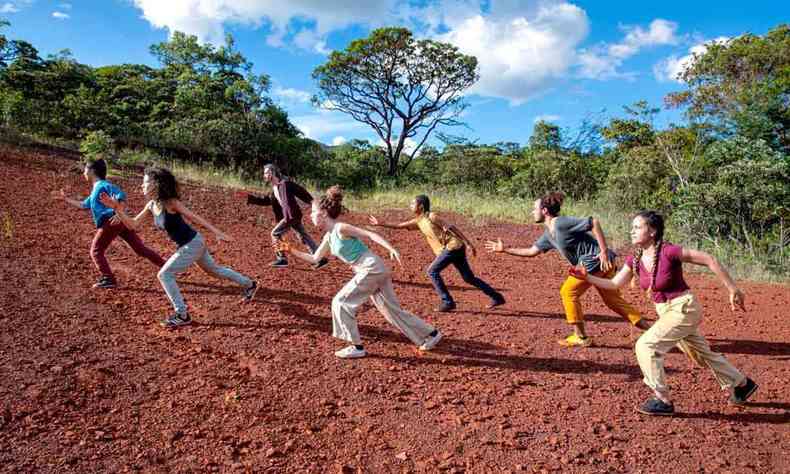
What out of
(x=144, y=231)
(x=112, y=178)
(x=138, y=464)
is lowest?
(x=138, y=464)

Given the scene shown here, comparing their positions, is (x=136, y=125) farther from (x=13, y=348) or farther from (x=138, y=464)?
(x=138, y=464)

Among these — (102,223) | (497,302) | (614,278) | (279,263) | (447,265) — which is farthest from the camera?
(279,263)

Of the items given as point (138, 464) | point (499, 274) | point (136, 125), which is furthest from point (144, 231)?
point (136, 125)

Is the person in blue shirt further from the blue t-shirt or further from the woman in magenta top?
the woman in magenta top

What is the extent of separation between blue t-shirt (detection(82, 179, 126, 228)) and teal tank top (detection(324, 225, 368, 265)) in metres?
2.90

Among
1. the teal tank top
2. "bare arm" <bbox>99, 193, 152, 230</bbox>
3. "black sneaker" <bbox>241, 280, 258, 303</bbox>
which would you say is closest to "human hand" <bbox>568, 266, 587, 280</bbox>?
the teal tank top

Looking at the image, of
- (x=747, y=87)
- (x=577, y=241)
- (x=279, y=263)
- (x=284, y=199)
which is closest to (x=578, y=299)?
(x=577, y=241)

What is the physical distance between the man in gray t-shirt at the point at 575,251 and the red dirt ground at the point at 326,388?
0.35 meters

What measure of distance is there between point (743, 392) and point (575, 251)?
193cm

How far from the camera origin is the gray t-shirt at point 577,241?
5.50 meters

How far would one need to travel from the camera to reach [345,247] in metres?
4.91

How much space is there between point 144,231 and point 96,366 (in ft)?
18.1

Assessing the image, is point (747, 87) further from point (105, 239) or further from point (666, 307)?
point (105, 239)

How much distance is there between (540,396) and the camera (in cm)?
451
